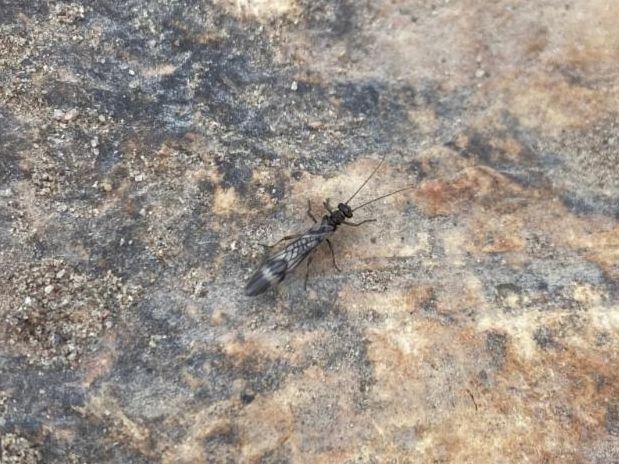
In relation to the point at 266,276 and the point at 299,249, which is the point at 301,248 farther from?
the point at 266,276

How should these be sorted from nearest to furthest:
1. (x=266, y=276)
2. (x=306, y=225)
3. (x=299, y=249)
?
(x=266, y=276) < (x=299, y=249) < (x=306, y=225)

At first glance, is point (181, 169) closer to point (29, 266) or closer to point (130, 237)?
point (130, 237)

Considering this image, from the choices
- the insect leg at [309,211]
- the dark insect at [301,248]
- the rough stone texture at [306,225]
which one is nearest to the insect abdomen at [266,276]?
the dark insect at [301,248]

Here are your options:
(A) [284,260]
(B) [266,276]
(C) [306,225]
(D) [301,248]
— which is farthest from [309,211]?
(B) [266,276]

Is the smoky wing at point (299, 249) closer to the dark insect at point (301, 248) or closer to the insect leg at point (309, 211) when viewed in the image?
the dark insect at point (301, 248)

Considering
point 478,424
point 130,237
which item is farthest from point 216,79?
point 478,424

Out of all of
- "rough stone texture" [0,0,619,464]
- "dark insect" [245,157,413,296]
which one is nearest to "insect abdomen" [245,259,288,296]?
"dark insect" [245,157,413,296]
